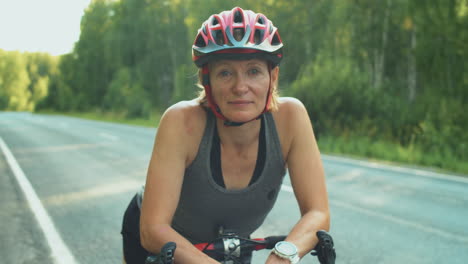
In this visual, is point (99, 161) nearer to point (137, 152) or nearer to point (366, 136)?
point (137, 152)

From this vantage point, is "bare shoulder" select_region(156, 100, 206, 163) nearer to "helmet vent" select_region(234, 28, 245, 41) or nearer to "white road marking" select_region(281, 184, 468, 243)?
"helmet vent" select_region(234, 28, 245, 41)

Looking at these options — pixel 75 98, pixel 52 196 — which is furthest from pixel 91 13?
pixel 52 196

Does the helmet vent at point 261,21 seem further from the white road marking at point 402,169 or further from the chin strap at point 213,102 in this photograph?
the white road marking at point 402,169

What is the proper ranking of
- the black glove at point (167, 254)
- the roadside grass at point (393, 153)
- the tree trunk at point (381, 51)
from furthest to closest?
1. the tree trunk at point (381, 51)
2. the roadside grass at point (393, 153)
3. the black glove at point (167, 254)

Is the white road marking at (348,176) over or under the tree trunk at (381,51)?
under

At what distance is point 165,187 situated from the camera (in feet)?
6.05

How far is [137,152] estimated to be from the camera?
1369 centimetres

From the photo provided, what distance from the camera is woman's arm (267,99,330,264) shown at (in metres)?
1.93

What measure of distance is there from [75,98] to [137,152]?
5224 cm

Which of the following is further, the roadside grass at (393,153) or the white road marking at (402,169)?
the roadside grass at (393,153)

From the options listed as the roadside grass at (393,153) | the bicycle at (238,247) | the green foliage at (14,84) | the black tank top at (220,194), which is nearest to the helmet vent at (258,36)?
the black tank top at (220,194)

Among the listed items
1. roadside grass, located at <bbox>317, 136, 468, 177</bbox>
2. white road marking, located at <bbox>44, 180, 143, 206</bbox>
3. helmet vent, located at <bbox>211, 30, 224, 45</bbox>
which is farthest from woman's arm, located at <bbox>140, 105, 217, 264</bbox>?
roadside grass, located at <bbox>317, 136, 468, 177</bbox>

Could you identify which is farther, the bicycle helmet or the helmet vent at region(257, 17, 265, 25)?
the helmet vent at region(257, 17, 265, 25)

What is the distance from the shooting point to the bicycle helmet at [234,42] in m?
1.84
